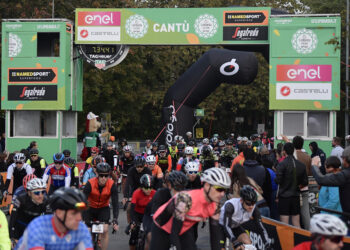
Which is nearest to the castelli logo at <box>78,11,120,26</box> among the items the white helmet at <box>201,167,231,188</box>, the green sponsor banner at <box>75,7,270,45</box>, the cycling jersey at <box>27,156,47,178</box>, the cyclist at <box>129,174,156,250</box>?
the green sponsor banner at <box>75,7,270,45</box>

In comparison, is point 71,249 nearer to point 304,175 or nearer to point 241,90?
point 304,175

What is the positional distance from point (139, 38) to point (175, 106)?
9.73 feet

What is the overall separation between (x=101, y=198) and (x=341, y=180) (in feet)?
13.1

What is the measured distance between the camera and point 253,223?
826cm

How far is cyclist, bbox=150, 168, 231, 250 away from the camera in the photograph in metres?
6.48

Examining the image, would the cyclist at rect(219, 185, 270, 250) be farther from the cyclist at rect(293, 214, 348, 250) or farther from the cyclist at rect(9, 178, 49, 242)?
the cyclist at rect(293, 214, 348, 250)

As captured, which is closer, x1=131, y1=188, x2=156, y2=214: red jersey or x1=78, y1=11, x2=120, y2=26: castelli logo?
x1=131, y1=188, x2=156, y2=214: red jersey

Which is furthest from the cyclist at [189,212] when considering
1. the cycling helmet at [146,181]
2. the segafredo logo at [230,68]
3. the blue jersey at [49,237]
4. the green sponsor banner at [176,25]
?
the green sponsor banner at [176,25]

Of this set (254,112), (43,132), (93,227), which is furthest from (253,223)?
(254,112)

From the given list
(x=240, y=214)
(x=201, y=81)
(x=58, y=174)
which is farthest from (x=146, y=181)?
(x=201, y=81)

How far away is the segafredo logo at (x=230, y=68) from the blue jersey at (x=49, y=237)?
733 inches

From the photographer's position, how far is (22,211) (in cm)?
889

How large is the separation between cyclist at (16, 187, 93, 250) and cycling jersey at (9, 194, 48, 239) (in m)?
3.53

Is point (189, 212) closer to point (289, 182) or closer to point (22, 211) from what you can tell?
point (22, 211)
